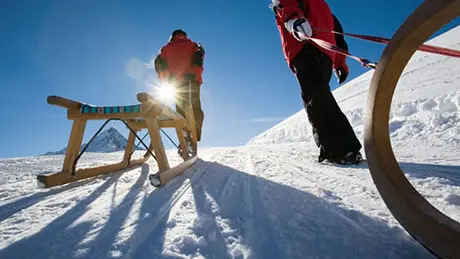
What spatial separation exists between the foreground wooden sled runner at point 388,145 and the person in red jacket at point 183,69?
3.59 metres

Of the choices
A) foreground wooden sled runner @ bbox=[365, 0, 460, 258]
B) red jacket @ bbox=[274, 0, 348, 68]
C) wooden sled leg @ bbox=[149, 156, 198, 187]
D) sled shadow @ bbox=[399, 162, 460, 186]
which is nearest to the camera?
foreground wooden sled runner @ bbox=[365, 0, 460, 258]

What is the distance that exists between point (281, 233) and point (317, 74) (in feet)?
6.15

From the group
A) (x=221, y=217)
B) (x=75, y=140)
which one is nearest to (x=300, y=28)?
(x=221, y=217)

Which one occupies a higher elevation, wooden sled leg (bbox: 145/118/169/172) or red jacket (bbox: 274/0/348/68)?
red jacket (bbox: 274/0/348/68)

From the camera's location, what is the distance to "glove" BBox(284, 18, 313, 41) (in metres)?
1.83

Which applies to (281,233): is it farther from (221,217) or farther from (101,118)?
(101,118)

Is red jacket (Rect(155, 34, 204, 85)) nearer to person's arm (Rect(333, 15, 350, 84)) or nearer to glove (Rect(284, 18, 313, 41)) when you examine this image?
person's arm (Rect(333, 15, 350, 84))

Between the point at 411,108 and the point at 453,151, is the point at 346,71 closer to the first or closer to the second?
the point at 453,151

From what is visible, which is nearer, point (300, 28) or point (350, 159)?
point (300, 28)

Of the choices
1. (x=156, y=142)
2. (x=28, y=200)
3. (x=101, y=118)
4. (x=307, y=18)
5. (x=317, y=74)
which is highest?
(x=307, y=18)

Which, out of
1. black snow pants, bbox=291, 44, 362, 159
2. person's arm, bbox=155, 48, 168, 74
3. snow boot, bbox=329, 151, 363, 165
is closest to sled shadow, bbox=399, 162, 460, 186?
snow boot, bbox=329, 151, 363, 165

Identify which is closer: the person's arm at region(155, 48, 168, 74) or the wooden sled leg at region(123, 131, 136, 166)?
the wooden sled leg at region(123, 131, 136, 166)

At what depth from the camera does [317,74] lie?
89.4 inches

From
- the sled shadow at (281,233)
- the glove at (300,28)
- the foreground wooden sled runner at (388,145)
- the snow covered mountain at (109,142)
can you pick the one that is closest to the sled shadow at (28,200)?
the sled shadow at (281,233)
